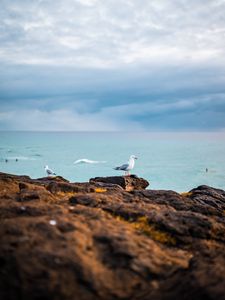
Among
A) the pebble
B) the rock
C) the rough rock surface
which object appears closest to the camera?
the rough rock surface

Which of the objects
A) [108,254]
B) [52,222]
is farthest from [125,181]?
[108,254]

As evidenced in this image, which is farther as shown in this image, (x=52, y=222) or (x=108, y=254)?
(x=52, y=222)

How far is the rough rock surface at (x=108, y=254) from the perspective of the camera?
7344mm

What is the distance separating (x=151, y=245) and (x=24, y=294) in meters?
3.76

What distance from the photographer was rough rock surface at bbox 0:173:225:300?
734 centimetres

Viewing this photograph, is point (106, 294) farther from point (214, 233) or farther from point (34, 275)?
point (214, 233)

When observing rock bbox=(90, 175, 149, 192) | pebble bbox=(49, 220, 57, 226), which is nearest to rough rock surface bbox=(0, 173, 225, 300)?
pebble bbox=(49, 220, 57, 226)

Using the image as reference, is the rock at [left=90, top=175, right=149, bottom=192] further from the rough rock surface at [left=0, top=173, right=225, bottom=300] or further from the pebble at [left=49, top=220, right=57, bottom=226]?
the pebble at [left=49, top=220, right=57, bottom=226]

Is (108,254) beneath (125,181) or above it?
beneath

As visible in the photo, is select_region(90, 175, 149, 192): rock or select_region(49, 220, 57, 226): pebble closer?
select_region(49, 220, 57, 226): pebble

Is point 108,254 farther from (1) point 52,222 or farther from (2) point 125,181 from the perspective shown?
(2) point 125,181

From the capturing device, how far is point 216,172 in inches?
4225

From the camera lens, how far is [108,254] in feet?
28.0

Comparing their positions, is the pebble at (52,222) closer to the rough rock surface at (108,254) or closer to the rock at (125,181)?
the rough rock surface at (108,254)
